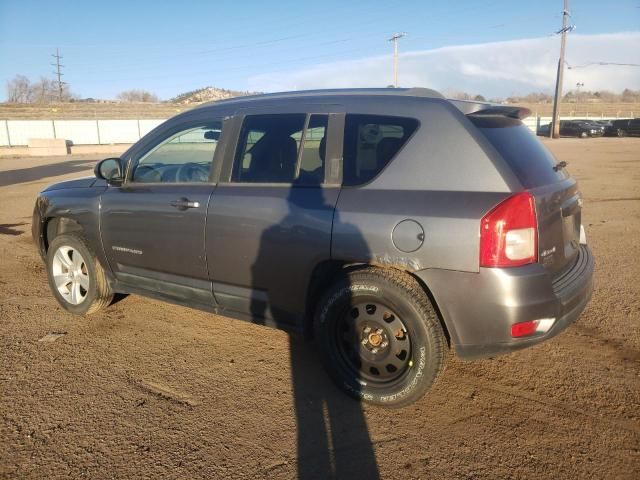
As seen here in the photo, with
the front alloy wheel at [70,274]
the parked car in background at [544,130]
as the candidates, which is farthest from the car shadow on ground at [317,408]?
the parked car in background at [544,130]

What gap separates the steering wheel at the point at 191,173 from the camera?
143 inches

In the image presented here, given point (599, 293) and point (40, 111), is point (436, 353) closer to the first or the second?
point (599, 293)

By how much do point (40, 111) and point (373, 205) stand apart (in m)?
60.6

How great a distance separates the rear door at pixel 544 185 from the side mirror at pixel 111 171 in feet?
9.40

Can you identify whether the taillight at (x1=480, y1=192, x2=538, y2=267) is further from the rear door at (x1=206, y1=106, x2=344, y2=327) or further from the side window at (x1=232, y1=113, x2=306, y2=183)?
the side window at (x1=232, y1=113, x2=306, y2=183)

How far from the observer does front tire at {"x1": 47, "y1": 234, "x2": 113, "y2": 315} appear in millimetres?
4199

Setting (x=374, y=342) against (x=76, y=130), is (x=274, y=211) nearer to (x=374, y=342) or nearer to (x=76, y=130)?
(x=374, y=342)

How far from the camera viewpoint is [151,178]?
3.92 metres

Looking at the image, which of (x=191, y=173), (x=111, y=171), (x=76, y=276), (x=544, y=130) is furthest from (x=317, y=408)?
(x=544, y=130)

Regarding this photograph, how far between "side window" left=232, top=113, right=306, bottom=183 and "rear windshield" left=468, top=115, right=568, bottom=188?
120cm

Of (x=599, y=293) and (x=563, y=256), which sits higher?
(x=563, y=256)

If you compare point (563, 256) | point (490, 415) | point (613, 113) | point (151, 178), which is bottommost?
point (490, 415)

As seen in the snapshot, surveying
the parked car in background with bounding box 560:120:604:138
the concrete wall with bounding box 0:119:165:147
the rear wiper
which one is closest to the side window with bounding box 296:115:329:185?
the rear wiper

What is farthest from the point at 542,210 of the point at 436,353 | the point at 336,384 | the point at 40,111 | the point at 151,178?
the point at 40,111
